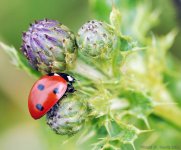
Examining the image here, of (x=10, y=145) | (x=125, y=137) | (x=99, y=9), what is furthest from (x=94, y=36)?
(x=10, y=145)

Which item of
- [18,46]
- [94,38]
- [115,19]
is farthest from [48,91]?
[18,46]

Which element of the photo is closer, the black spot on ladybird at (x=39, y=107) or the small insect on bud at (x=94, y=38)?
the small insect on bud at (x=94, y=38)

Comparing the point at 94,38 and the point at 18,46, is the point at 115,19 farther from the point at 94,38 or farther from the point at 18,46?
the point at 18,46

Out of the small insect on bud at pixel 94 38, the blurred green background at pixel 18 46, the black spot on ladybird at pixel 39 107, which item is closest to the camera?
the small insect on bud at pixel 94 38

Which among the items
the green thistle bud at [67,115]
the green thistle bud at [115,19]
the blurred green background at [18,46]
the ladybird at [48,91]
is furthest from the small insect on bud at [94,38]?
the blurred green background at [18,46]

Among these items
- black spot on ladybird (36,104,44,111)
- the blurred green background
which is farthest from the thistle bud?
the blurred green background

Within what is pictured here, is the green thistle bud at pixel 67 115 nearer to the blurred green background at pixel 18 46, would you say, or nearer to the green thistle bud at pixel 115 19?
Answer: the green thistle bud at pixel 115 19

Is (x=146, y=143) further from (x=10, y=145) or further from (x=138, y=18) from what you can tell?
(x=10, y=145)
